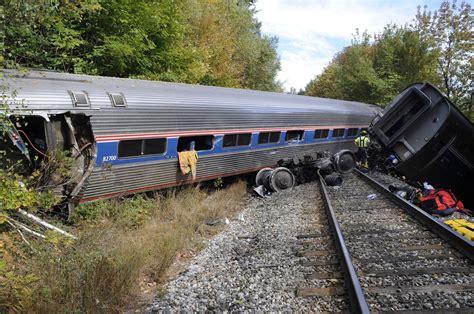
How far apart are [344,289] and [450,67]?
28.4m

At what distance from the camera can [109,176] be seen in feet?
26.2

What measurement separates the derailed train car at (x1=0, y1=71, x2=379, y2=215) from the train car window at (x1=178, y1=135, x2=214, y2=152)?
26mm

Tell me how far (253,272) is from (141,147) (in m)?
4.12

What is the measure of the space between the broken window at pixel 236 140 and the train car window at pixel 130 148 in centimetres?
315

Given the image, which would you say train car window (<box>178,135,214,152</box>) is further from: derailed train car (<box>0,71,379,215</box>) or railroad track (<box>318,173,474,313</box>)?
railroad track (<box>318,173,474,313</box>)

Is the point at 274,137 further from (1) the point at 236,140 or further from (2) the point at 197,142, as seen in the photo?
(2) the point at 197,142

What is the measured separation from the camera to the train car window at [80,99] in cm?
727

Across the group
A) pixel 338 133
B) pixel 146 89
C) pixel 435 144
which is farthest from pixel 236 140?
pixel 338 133

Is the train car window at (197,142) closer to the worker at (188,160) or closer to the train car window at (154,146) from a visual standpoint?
the worker at (188,160)

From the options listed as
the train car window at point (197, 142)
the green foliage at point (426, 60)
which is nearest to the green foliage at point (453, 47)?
the green foliage at point (426, 60)

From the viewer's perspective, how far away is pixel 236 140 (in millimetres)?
11633

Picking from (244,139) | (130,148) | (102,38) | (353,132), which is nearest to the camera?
(130,148)

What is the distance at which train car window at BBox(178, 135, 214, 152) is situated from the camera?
10.0 meters

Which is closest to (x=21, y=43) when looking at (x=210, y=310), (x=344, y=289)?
(x=210, y=310)
